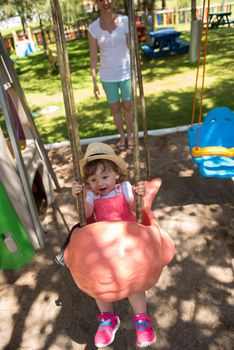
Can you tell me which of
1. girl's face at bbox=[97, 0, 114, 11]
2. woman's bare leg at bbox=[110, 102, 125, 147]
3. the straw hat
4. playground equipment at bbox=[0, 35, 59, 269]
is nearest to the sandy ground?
playground equipment at bbox=[0, 35, 59, 269]

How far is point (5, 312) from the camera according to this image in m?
2.80

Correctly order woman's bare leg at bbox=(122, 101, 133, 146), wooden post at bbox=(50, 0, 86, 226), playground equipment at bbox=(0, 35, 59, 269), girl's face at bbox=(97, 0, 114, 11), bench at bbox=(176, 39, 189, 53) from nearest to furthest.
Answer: wooden post at bbox=(50, 0, 86, 226), playground equipment at bbox=(0, 35, 59, 269), girl's face at bbox=(97, 0, 114, 11), woman's bare leg at bbox=(122, 101, 133, 146), bench at bbox=(176, 39, 189, 53)

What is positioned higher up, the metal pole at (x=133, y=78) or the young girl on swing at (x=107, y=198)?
the metal pole at (x=133, y=78)

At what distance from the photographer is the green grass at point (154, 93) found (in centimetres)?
609

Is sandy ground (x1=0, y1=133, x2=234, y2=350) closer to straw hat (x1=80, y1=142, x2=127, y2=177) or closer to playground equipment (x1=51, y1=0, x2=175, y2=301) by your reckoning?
playground equipment (x1=51, y1=0, x2=175, y2=301)

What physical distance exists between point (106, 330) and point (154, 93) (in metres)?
5.98

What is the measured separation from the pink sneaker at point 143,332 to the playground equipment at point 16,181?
58.5 inches

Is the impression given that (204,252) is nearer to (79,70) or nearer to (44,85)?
(44,85)

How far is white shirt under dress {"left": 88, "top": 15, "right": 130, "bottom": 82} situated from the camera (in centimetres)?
408

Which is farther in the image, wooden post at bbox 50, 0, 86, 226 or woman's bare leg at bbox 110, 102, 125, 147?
woman's bare leg at bbox 110, 102, 125, 147

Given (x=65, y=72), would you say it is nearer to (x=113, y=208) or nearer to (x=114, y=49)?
(x=113, y=208)

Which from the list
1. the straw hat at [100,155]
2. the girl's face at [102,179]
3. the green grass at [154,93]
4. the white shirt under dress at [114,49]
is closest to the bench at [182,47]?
the green grass at [154,93]

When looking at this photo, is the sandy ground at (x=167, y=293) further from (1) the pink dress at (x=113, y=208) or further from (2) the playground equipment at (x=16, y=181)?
(1) the pink dress at (x=113, y=208)

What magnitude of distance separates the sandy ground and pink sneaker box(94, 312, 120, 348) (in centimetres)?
21
